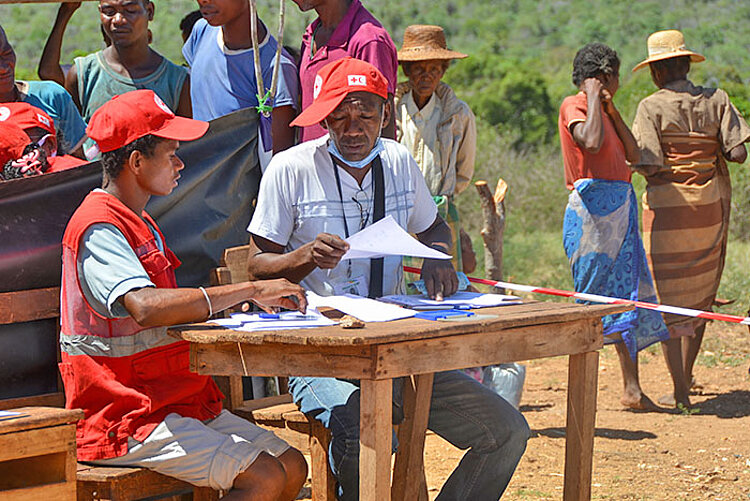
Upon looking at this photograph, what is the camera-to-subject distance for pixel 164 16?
30.6m

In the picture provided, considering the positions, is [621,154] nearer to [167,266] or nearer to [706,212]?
[706,212]

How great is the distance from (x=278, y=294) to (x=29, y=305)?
0.98m

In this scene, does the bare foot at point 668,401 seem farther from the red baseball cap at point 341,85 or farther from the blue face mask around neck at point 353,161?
the red baseball cap at point 341,85

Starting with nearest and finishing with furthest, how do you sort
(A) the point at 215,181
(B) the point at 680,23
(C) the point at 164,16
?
(A) the point at 215,181, (C) the point at 164,16, (B) the point at 680,23

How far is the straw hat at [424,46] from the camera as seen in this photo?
281 inches

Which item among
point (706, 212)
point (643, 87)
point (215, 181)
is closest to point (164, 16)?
point (643, 87)

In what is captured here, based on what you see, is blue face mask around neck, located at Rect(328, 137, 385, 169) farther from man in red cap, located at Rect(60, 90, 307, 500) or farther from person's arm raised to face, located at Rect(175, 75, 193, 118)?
person's arm raised to face, located at Rect(175, 75, 193, 118)

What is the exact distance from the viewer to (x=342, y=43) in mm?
4891

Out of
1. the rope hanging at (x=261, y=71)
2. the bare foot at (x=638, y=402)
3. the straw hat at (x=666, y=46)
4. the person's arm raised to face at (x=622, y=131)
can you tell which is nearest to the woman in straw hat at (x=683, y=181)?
the straw hat at (x=666, y=46)

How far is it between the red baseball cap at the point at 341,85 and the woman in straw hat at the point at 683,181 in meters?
3.72

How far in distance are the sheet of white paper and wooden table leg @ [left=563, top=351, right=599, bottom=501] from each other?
3.13 feet

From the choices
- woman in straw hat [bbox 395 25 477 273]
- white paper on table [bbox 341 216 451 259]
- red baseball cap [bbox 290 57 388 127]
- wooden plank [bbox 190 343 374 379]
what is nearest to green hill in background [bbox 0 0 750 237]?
woman in straw hat [bbox 395 25 477 273]

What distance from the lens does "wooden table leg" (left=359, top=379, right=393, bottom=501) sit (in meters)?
3.22

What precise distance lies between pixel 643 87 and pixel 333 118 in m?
14.1
